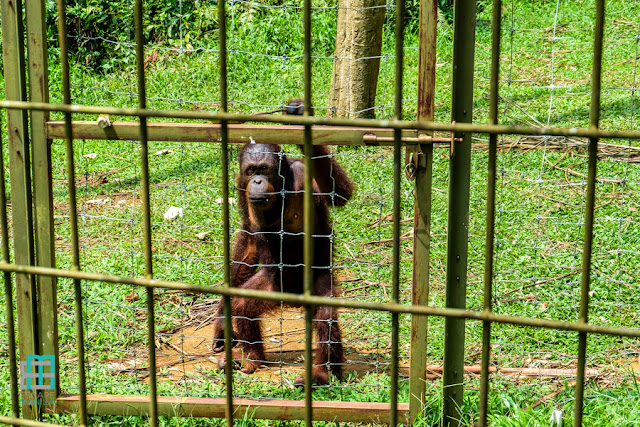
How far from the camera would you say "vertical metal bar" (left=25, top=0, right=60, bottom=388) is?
11.3 feet

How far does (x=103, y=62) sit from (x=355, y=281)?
5930mm

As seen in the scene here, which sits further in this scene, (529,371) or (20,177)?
(529,371)

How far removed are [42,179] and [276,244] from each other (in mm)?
1977

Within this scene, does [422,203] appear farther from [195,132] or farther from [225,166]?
[225,166]

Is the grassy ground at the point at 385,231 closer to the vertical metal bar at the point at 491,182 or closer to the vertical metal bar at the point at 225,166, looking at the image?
the vertical metal bar at the point at 491,182

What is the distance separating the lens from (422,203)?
11.1 feet

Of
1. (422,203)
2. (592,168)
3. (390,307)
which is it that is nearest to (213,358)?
(422,203)

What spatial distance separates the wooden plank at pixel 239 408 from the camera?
3646 mm

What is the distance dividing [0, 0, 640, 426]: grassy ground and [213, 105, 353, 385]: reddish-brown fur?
0.22 metres

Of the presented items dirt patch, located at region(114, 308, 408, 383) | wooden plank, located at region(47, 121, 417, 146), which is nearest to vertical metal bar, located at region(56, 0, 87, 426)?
wooden plank, located at region(47, 121, 417, 146)

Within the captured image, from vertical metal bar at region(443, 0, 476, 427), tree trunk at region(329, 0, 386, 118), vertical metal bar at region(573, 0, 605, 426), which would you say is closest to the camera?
vertical metal bar at region(573, 0, 605, 426)

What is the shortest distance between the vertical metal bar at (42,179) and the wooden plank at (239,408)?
22 cm

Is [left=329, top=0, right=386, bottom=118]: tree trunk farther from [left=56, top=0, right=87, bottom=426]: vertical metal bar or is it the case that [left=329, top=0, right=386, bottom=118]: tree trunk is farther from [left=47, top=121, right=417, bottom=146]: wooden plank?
[left=56, top=0, right=87, bottom=426]: vertical metal bar

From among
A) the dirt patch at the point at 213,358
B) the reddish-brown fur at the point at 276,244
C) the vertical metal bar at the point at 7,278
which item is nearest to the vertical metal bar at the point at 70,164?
the vertical metal bar at the point at 7,278
